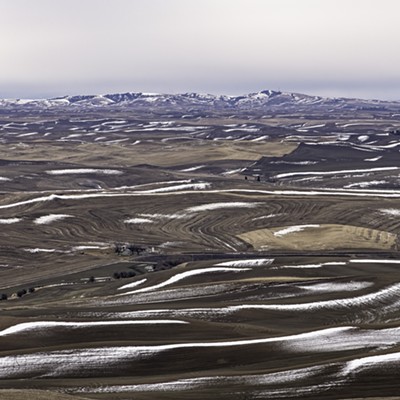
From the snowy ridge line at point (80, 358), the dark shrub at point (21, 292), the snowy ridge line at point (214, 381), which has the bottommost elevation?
the dark shrub at point (21, 292)

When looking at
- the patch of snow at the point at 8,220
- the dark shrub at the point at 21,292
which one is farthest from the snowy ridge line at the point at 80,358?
the patch of snow at the point at 8,220

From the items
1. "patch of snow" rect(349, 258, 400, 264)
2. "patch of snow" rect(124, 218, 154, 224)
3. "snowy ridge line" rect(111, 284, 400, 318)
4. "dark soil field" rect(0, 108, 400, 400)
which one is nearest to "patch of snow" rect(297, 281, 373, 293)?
"dark soil field" rect(0, 108, 400, 400)

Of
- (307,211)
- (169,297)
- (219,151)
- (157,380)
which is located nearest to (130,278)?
(169,297)

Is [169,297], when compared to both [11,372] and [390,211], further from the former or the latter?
[390,211]

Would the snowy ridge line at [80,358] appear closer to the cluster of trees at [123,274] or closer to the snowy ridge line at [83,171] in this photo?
the cluster of trees at [123,274]

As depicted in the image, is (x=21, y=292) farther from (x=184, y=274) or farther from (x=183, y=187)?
(x=183, y=187)

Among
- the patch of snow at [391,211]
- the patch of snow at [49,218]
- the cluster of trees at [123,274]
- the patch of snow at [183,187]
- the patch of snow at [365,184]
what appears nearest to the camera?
the cluster of trees at [123,274]

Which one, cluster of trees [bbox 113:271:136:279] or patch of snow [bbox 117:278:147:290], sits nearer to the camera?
patch of snow [bbox 117:278:147:290]

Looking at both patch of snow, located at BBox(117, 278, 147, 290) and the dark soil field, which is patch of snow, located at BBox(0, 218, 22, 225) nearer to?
the dark soil field

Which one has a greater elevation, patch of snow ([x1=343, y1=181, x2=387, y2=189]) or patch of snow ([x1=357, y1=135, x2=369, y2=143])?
patch of snow ([x1=357, y1=135, x2=369, y2=143])
